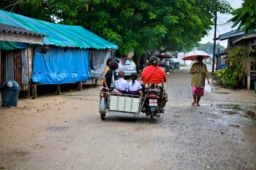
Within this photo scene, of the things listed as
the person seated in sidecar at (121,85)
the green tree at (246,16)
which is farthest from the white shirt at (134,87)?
the green tree at (246,16)

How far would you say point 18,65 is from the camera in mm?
12664

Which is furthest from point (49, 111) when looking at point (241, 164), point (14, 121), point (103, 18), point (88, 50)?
point (103, 18)

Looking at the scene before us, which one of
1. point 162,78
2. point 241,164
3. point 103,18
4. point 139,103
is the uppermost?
point 103,18

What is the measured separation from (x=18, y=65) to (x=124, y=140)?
7665 millimetres

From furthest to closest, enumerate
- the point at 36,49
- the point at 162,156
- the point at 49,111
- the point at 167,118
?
the point at 36,49
the point at 49,111
the point at 167,118
the point at 162,156

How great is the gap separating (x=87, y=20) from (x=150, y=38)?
4.88 m

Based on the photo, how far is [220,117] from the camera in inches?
375

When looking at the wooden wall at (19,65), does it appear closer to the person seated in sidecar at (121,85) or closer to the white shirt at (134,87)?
the person seated in sidecar at (121,85)

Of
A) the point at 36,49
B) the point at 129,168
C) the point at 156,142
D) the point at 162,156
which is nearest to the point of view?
the point at 129,168

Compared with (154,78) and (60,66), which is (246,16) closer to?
(154,78)

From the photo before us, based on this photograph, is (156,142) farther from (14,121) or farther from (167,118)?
(14,121)

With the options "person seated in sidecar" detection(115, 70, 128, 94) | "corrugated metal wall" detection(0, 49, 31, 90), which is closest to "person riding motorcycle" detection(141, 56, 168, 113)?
"person seated in sidecar" detection(115, 70, 128, 94)

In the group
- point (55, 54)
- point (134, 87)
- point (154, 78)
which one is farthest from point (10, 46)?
point (154, 78)

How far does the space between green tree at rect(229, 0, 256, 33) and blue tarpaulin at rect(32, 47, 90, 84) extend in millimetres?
8031
